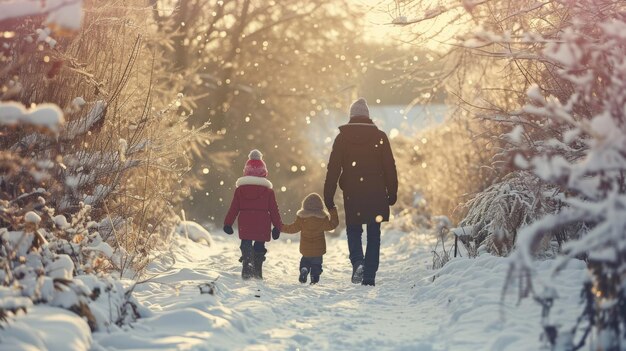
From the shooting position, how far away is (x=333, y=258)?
12281mm

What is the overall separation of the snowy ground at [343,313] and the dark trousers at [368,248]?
0.81ft

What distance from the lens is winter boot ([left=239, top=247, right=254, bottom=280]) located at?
8.11 metres

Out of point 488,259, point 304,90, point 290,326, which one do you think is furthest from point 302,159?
point 290,326

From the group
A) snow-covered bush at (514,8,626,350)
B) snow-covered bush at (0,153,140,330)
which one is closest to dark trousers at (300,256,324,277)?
snow-covered bush at (0,153,140,330)

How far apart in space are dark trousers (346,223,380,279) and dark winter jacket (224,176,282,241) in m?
0.90

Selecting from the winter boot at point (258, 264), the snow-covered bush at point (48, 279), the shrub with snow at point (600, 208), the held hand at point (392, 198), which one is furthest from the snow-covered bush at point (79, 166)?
the shrub with snow at point (600, 208)

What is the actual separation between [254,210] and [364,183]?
→ 1354mm

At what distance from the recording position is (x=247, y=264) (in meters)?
8.14

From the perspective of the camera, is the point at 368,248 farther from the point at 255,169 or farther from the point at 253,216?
the point at 255,169

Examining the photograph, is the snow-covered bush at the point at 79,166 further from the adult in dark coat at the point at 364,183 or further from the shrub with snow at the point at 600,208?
the shrub with snow at the point at 600,208

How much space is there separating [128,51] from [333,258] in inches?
239

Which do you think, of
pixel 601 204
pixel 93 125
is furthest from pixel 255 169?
pixel 601 204

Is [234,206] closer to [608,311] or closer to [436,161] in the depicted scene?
[608,311]

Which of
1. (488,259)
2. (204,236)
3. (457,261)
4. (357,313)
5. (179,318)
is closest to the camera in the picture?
(179,318)
